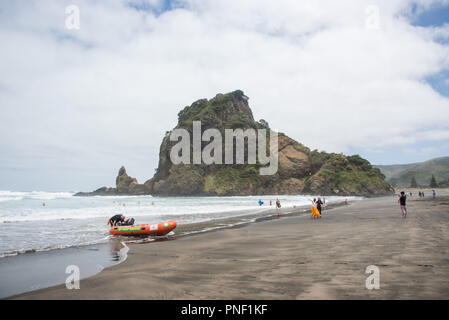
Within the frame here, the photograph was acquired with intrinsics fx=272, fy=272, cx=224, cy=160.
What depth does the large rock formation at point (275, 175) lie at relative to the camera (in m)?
93.1

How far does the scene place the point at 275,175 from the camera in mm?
98062

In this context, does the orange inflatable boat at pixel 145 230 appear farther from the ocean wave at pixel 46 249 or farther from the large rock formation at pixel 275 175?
the large rock formation at pixel 275 175

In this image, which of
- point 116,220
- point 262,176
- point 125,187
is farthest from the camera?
point 125,187

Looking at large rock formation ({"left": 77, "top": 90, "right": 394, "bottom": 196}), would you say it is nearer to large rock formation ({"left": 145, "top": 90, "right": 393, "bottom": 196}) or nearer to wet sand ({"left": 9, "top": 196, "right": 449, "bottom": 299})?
large rock formation ({"left": 145, "top": 90, "right": 393, "bottom": 196})

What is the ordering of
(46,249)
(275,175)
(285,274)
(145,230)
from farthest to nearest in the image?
1. (275,175)
2. (145,230)
3. (46,249)
4. (285,274)

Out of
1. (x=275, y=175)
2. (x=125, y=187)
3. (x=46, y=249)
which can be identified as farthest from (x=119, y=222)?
(x=125, y=187)

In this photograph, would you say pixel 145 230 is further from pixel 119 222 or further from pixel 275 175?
pixel 275 175

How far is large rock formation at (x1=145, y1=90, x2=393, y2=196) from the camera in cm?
9312

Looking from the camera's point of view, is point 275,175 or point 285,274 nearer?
point 285,274

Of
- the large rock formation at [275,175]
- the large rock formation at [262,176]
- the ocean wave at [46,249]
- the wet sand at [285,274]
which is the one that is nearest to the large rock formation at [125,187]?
the large rock formation at [262,176]

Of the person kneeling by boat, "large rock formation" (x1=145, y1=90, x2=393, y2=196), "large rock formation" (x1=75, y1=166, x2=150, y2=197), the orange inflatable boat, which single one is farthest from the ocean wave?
"large rock formation" (x1=75, y1=166, x2=150, y2=197)
